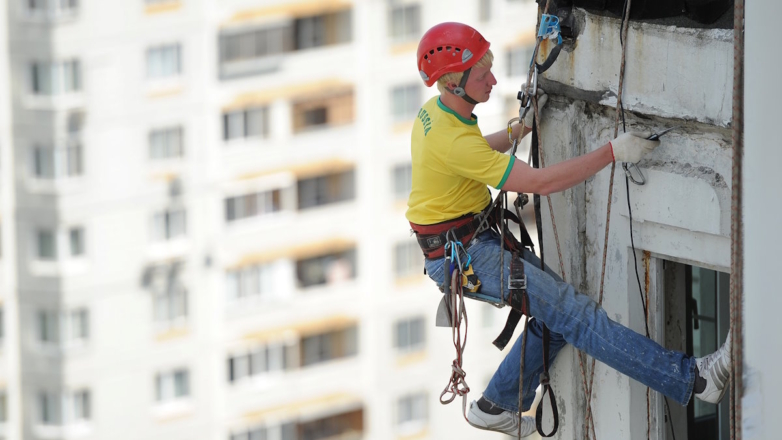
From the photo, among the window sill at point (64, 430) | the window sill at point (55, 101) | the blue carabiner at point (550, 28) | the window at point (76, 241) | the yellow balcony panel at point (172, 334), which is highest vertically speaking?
the blue carabiner at point (550, 28)

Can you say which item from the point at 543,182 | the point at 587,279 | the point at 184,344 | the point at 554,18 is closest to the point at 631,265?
the point at 587,279

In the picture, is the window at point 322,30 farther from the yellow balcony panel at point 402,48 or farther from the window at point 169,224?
the window at point 169,224

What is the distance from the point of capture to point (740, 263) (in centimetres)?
535

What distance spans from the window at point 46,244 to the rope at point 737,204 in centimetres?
2724

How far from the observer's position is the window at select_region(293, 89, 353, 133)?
111 feet

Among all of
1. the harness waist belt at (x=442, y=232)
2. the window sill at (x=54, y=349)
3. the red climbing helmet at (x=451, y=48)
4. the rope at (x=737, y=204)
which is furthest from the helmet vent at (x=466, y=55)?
the window sill at (x=54, y=349)

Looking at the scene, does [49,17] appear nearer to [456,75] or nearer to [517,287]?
[456,75]

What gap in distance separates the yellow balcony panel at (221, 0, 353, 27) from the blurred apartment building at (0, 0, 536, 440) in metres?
0.06

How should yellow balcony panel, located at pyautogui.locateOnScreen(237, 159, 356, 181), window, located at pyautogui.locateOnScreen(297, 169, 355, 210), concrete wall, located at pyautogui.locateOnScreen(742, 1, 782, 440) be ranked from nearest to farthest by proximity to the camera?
1. concrete wall, located at pyautogui.locateOnScreen(742, 1, 782, 440)
2. yellow balcony panel, located at pyautogui.locateOnScreen(237, 159, 356, 181)
3. window, located at pyautogui.locateOnScreen(297, 169, 355, 210)

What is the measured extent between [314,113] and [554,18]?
27558 millimetres

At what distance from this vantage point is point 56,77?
100 ft

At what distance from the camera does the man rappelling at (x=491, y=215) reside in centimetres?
630

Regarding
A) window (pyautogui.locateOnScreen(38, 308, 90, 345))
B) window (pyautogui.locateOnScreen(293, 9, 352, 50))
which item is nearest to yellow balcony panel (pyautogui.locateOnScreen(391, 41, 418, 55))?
window (pyautogui.locateOnScreen(293, 9, 352, 50))

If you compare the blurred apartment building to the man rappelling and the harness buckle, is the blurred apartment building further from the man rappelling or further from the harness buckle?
the harness buckle
